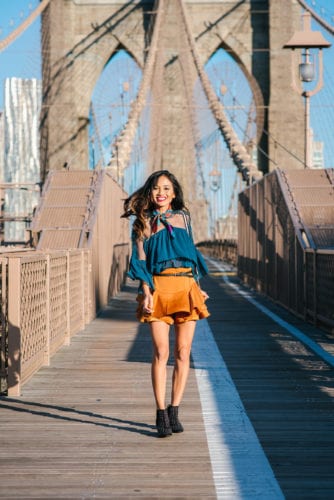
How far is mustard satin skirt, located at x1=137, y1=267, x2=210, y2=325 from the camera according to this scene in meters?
4.58

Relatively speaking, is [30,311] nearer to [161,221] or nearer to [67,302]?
[161,221]

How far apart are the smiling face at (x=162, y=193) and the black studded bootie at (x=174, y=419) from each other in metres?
0.95

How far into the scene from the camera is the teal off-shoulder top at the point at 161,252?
4590 mm

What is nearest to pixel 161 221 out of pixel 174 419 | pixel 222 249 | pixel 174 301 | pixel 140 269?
pixel 140 269

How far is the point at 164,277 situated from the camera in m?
4.62

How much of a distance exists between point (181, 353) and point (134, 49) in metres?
48.9

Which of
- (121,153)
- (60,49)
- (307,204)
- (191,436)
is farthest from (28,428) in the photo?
(60,49)

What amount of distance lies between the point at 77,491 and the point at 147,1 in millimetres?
50430

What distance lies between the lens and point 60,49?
5097 cm

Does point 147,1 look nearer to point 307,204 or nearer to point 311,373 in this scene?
point 307,204

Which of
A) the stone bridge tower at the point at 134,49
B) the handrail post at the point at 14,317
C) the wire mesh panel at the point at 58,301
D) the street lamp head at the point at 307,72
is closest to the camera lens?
the handrail post at the point at 14,317

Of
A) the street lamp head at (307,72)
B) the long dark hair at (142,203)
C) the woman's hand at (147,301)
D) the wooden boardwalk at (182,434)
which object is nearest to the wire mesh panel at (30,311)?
the wooden boardwalk at (182,434)

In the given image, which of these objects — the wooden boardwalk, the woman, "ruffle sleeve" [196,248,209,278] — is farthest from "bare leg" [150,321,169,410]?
"ruffle sleeve" [196,248,209,278]

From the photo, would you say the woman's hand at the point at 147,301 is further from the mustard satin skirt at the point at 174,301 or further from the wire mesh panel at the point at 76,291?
the wire mesh panel at the point at 76,291
